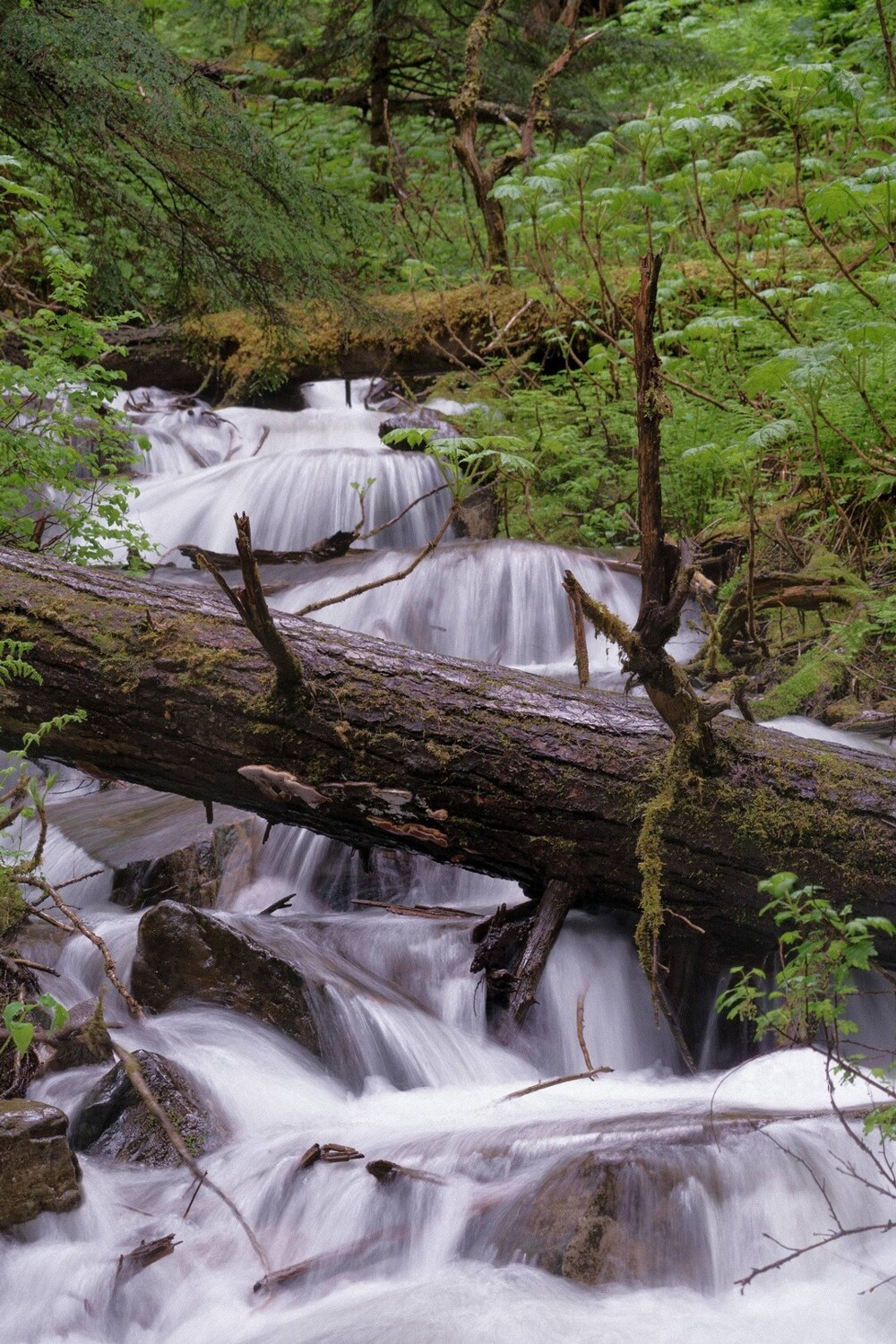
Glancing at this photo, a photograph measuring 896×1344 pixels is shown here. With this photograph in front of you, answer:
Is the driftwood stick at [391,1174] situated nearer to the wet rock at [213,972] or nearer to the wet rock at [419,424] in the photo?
the wet rock at [213,972]

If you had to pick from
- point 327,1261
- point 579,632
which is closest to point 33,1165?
point 327,1261

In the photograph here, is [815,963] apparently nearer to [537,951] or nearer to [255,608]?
[537,951]

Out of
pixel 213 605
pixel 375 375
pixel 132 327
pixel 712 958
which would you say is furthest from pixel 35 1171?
pixel 132 327

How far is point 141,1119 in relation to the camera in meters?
3.18

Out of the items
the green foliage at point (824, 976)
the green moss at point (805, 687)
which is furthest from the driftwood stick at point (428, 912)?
the green moss at point (805, 687)

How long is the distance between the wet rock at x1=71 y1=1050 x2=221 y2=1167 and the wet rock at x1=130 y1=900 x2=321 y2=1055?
1.43 feet

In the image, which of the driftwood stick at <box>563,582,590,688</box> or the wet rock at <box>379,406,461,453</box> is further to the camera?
the wet rock at <box>379,406,461,453</box>

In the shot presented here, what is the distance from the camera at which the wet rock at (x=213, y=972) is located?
3705 millimetres

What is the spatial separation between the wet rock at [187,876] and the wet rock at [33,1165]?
173cm

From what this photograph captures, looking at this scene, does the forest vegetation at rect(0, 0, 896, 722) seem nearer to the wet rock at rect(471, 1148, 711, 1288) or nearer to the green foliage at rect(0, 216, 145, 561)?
the green foliage at rect(0, 216, 145, 561)

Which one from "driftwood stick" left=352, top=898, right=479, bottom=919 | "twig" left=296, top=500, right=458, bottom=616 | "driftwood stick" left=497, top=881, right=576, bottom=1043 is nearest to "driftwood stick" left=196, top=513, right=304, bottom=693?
"twig" left=296, top=500, right=458, bottom=616

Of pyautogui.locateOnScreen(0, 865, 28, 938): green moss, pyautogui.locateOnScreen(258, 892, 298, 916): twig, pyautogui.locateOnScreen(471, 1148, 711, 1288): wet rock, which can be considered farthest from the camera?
pyautogui.locateOnScreen(258, 892, 298, 916): twig

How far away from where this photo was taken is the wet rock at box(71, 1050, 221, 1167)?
10.2ft

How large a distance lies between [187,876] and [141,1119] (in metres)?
1.55
